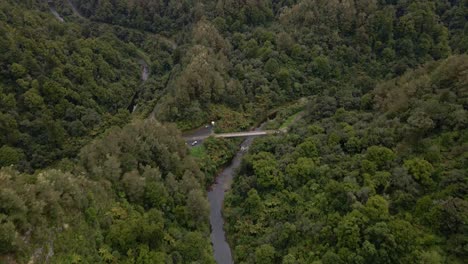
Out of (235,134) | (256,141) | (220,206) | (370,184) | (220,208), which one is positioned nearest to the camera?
(370,184)

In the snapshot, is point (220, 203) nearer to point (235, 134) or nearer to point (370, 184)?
point (235, 134)

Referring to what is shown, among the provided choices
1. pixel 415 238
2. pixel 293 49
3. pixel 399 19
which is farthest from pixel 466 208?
pixel 399 19

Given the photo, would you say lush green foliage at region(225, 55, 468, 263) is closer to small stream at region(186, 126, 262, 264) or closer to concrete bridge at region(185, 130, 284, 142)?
small stream at region(186, 126, 262, 264)

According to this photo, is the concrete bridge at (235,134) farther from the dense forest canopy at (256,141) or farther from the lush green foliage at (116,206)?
the lush green foliage at (116,206)

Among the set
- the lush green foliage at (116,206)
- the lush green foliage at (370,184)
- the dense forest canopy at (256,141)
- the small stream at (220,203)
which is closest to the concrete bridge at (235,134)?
the small stream at (220,203)

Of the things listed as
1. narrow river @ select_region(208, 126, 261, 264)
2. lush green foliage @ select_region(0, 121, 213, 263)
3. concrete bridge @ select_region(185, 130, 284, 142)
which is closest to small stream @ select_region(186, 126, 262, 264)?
narrow river @ select_region(208, 126, 261, 264)

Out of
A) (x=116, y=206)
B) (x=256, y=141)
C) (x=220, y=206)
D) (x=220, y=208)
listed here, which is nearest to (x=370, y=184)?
(x=256, y=141)

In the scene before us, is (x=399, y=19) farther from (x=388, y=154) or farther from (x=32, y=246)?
(x=32, y=246)
